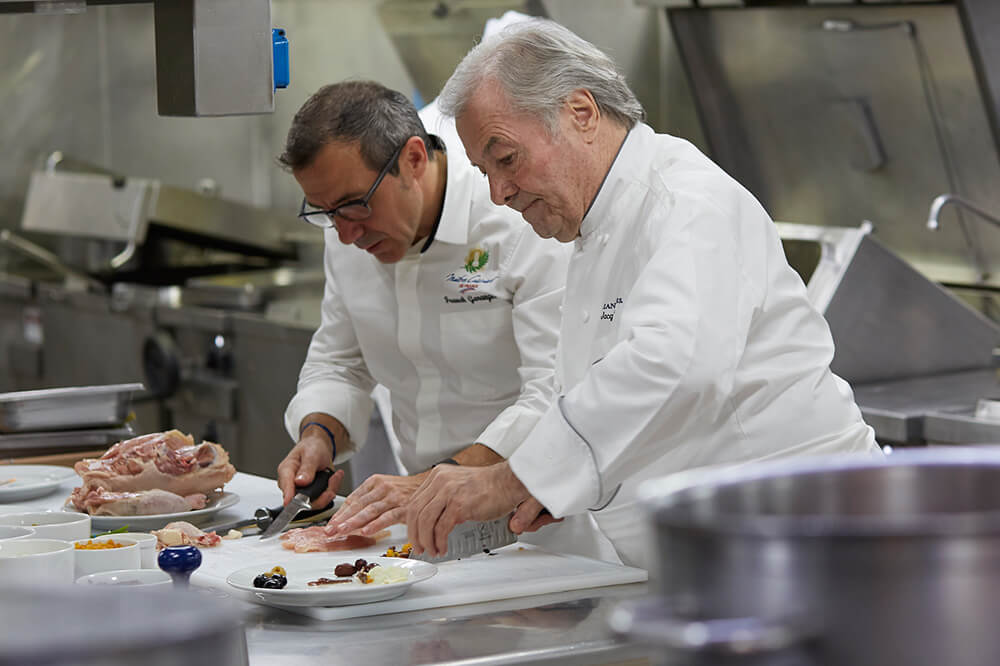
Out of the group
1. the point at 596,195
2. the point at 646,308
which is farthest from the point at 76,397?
the point at 646,308

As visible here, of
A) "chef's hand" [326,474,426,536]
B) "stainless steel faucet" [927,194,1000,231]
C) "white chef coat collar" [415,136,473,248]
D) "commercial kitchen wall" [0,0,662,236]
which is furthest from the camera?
"commercial kitchen wall" [0,0,662,236]

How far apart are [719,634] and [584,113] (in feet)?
4.30

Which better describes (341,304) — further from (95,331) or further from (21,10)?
(95,331)

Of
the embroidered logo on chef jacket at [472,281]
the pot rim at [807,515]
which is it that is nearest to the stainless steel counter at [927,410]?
the embroidered logo on chef jacket at [472,281]

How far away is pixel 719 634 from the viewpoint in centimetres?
80

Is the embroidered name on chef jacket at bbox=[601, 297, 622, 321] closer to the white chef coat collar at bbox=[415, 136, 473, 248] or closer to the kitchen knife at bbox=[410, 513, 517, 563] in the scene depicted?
the kitchen knife at bbox=[410, 513, 517, 563]

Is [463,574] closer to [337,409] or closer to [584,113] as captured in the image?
[584,113]

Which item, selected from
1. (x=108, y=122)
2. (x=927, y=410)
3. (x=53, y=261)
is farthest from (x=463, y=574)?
(x=108, y=122)

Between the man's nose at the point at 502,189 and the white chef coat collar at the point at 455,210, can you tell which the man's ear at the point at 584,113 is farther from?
the white chef coat collar at the point at 455,210

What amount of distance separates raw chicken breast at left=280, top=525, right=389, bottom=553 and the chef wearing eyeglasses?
0.31ft

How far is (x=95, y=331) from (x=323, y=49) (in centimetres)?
160

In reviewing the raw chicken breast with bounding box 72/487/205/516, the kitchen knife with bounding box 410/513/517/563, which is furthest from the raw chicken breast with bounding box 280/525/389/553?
the raw chicken breast with bounding box 72/487/205/516

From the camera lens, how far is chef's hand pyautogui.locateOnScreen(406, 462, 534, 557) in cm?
184

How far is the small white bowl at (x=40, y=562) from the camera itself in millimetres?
1493
